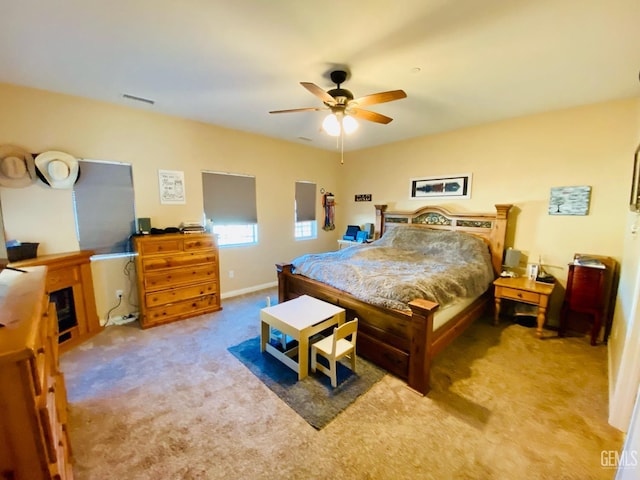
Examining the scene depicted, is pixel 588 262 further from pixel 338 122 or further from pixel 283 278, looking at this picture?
pixel 283 278

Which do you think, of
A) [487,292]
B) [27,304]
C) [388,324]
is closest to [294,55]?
[27,304]

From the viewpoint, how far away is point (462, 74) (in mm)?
2342

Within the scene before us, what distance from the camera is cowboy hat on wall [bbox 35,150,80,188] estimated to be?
2715 mm

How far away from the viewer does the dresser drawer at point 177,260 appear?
314 centimetres

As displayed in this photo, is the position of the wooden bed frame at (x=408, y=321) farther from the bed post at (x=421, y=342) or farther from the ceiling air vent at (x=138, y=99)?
the ceiling air vent at (x=138, y=99)

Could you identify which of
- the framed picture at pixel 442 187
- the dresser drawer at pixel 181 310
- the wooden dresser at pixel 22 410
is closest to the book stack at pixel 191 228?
the dresser drawer at pixel 181 310

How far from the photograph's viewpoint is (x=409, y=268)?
3113mm

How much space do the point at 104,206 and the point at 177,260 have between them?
3.47ft

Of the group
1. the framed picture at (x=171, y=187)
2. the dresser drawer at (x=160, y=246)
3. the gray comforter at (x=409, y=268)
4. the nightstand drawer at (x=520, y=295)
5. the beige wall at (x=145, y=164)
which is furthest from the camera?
the framed picture at (x=171, y=187)

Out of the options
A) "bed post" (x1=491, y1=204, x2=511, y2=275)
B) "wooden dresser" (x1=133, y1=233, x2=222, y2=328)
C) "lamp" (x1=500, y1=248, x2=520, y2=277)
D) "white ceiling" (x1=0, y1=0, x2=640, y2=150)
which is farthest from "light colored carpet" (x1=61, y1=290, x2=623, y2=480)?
"white ceiling" (x1=0, y1=0, x2=640, y2=150)

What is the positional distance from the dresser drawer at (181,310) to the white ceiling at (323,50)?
2.49 meters

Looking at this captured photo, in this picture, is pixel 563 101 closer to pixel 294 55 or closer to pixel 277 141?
pixel 294 55

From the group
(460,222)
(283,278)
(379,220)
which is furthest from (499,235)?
(283,278)

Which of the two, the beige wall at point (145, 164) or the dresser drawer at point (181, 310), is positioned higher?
the beige wall at point (145, 164)
